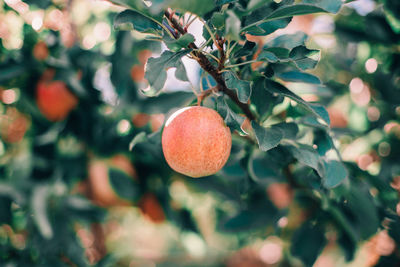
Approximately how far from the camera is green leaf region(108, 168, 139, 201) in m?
1.22

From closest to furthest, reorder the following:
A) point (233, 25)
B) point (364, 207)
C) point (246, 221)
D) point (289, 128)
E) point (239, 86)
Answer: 1. point (233, 25)
2. point (239, 86)
3. point (289, 128)
4. point (364, 207)
5. point (246, 221)

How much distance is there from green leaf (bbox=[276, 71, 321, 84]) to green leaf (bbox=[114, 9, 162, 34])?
12.7 inches

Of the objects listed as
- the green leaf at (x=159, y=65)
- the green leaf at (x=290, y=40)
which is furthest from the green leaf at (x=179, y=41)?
the green leaf at (x=290, y=40)

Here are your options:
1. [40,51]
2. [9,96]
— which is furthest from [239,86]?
[9,96]

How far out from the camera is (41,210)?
1.05 meters

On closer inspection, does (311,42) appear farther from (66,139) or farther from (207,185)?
(66,139)

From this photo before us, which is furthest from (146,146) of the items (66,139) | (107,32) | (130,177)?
(107,32)

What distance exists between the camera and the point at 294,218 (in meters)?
1.16

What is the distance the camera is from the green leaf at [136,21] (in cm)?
56

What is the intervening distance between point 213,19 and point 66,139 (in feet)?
3.17

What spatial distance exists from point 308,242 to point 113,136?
0.76m

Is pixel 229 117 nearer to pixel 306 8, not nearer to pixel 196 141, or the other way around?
pixel 196 141

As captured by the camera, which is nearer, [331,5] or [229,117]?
[331,5]

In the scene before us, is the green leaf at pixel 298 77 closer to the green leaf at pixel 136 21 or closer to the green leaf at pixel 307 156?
the green leaf at pixel 307 156
